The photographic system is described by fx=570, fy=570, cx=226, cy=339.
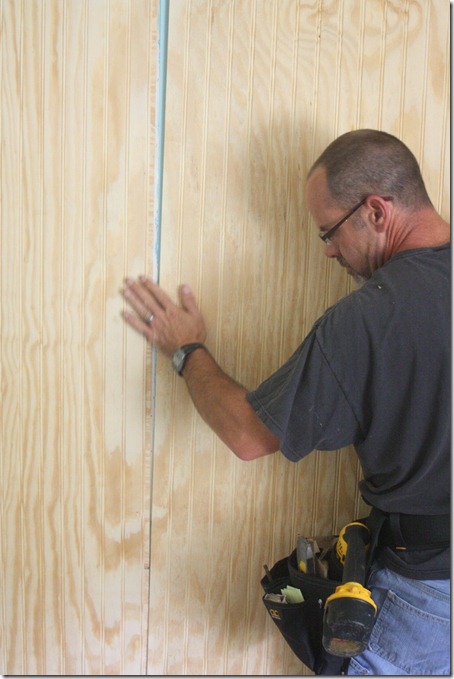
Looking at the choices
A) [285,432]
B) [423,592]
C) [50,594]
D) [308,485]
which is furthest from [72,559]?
[423,592]

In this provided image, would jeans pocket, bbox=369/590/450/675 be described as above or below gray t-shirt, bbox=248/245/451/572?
below

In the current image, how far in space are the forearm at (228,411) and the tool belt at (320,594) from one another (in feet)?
1.05

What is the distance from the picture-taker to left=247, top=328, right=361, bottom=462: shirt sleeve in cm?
116

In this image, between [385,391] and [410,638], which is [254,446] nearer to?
[385,391]

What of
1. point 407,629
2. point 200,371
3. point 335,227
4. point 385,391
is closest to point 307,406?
point 385,391

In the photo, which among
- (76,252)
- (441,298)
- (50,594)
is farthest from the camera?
(50,594)

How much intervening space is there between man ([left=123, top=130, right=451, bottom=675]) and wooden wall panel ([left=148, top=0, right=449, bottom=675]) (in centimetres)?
20

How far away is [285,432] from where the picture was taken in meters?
1.19

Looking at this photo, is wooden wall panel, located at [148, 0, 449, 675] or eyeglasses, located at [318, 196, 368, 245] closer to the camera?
eyeglasses, located at [318, 196, 368, 245]

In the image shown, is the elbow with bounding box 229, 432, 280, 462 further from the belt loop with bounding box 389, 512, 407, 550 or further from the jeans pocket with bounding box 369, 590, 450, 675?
the jeans pocket with bounding box 369, 590, 450, 675

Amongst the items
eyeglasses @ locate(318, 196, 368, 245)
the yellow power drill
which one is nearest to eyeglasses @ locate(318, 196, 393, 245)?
eyeglasses @ locate(318, 196, 368, 245)

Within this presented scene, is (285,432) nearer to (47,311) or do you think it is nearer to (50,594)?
(47,311)

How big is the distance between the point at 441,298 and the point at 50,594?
1312 millimetres

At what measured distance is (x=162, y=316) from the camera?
1.50m
